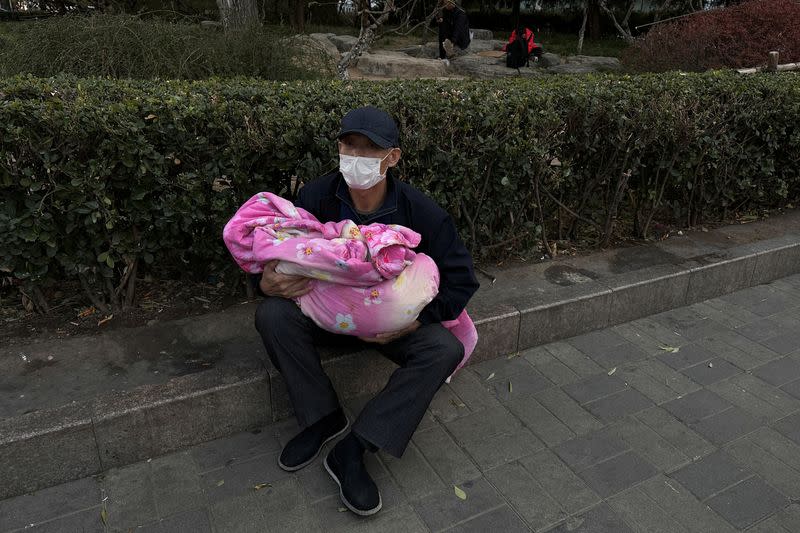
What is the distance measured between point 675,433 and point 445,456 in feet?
3.59

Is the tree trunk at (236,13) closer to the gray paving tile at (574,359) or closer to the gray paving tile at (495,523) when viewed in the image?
the gray paving tile at (574,359)

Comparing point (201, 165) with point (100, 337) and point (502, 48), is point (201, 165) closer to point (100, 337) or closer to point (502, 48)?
point (100, 337)

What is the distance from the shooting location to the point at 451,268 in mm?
2635

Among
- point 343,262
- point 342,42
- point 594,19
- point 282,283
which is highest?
point 594,19

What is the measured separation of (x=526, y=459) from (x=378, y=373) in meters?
0.81

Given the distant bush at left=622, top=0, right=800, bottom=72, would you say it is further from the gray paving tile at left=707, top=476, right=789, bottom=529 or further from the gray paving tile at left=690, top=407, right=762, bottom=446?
the gray paving tile at left=707, top=476, right=789, bottom=529

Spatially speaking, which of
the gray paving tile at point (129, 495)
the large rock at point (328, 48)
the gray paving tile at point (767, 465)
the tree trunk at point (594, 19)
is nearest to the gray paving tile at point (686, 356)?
the gray paving tile at point (767, 465)

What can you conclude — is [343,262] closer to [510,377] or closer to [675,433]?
[510,377]

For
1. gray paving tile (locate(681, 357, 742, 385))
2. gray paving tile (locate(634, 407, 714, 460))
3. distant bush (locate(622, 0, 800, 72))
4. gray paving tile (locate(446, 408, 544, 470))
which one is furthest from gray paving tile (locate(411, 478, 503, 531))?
distant bush (locate(622, 0, 800, 72))

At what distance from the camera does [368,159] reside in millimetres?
2504

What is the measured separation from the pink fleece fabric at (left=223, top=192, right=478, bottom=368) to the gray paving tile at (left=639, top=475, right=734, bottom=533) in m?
1.20

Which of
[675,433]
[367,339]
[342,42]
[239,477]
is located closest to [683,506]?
[675,433]

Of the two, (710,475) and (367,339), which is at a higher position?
(367,339)

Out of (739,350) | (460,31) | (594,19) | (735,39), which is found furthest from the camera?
(594,19)
